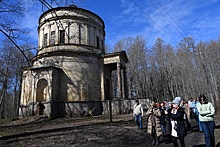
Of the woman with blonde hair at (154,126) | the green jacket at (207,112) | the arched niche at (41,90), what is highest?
the arched niche at (41,90)

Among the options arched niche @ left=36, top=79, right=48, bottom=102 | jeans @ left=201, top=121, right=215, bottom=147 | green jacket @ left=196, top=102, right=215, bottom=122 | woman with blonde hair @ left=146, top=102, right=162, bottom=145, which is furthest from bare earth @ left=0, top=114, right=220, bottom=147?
arched niche @ left=36, top=79, right=48, bottom=102

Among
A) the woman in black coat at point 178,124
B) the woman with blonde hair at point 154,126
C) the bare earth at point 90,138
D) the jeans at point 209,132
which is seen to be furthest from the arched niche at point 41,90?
the jeans at point 209,132

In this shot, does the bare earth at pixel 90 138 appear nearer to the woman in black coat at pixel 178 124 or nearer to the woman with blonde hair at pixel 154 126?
the woman with blonde hair at pixel 154 126

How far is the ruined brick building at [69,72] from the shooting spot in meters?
19.4

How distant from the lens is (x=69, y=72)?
68.5 ft

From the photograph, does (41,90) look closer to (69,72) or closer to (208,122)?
(69,72)

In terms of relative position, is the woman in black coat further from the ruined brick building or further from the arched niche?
the arched niche

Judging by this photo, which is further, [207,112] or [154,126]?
[154,126]

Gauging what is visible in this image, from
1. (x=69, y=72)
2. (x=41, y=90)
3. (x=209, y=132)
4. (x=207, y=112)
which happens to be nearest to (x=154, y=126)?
(x=209, y=132)

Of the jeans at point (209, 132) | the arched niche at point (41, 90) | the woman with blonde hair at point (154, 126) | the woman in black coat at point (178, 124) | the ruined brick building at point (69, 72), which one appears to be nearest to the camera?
the woman in black coat at point (178, 124)

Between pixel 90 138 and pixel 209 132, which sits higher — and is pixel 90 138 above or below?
below

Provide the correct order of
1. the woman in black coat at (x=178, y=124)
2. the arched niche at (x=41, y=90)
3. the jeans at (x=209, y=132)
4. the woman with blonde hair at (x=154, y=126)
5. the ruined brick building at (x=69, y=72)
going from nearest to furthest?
1. the woman in black coat at (x=178, y=124)
2. the jeans at (x=209, y=132)
3. the woman with blonde hair at (x=154, y=126)
4. the ruined brick building at (x=69, y=72)
5. the arched niche at (x=41, y=90)

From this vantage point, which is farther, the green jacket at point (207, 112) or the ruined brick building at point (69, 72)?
the ruined brick building at point (69, 72)

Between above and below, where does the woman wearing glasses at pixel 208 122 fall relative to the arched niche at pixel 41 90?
below
